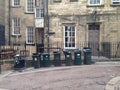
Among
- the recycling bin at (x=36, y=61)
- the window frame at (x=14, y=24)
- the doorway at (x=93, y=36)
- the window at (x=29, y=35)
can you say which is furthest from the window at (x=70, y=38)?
the window frame at (x=14, y=24)

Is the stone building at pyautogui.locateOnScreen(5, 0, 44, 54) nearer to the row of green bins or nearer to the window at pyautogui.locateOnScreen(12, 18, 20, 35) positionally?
the window at pyautogui.locateOnScreen(12, 18, 20, 35)

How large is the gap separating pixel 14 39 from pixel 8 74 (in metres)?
14.9

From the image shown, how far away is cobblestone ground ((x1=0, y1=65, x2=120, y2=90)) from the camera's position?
1396cm

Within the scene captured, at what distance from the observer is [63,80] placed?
1554 cm

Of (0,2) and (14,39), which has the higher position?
(0,2)

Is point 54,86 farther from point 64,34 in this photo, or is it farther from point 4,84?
point 64,34

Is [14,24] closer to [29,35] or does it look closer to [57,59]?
[29,35]

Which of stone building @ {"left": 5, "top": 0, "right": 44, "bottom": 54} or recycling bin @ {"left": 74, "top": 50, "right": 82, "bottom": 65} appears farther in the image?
stone building @ {"left": 5, "top": 0, "right": 44, "bottom": 54}

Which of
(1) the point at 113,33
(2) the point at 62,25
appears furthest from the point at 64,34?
(1) the point at 113,33

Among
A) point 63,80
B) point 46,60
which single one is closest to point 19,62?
point 46,60

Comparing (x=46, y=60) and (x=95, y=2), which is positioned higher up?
(x=95, y=2)

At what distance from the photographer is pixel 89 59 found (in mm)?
22625

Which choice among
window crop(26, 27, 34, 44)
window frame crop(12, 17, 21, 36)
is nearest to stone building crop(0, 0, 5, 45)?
window frame crop(12, 17, 21, 36)

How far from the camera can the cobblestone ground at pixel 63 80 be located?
14.0m
